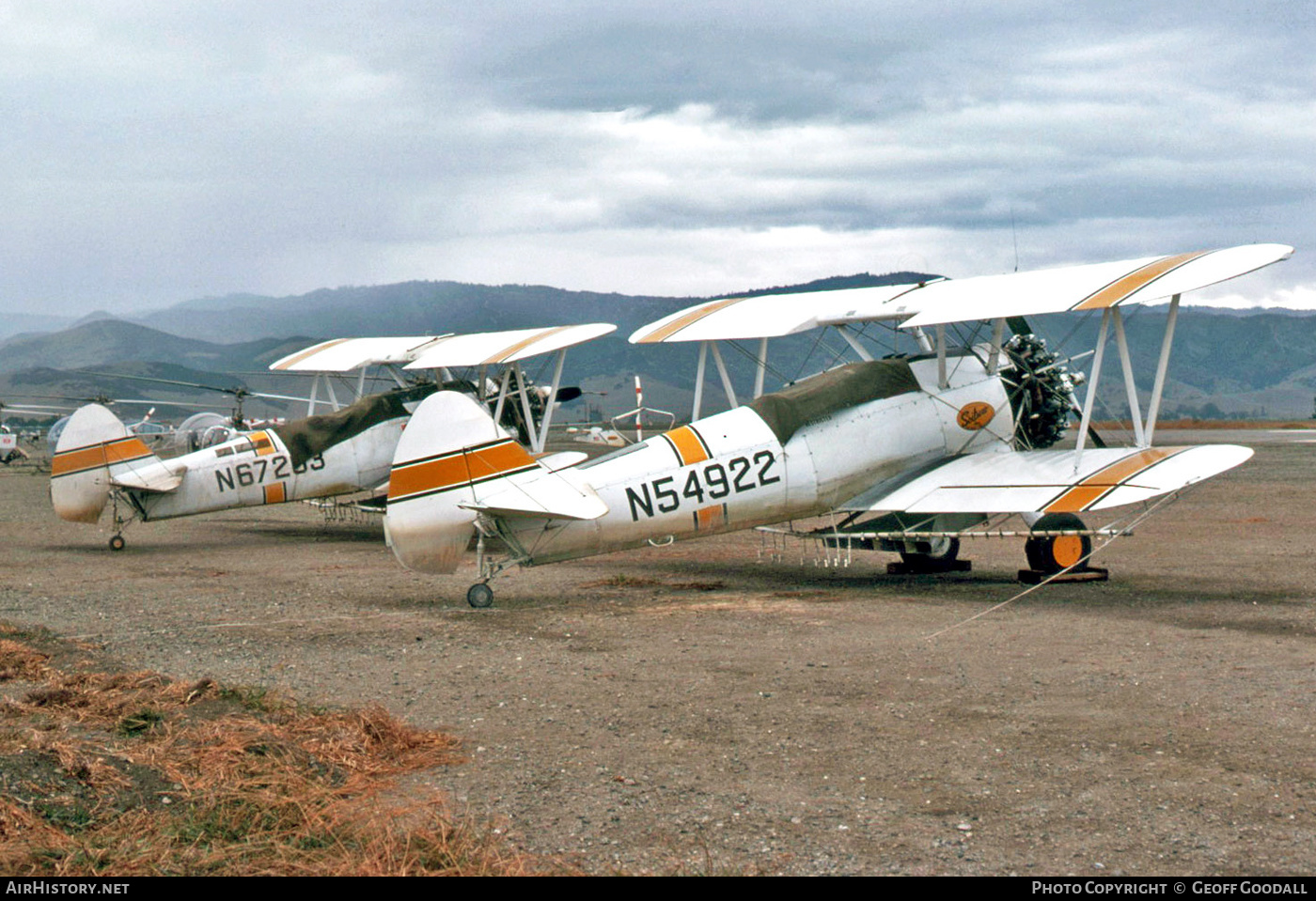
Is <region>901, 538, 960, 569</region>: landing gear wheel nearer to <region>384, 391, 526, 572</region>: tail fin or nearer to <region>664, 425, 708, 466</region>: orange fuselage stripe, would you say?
<region>664, 425, 708, 466</region>: orange fuselage stripe

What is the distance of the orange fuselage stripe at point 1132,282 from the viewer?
36.3 feet

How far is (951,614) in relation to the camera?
10.6m

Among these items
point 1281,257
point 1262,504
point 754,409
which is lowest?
point 1262,504

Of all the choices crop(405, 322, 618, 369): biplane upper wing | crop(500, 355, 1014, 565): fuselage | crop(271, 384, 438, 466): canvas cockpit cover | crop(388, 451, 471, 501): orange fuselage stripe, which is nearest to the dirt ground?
crop(500, 355, 1014, 565): fuselage

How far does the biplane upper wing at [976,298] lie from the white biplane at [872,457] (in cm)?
4

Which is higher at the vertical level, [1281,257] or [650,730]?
[1281,257]

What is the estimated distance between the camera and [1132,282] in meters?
11.5

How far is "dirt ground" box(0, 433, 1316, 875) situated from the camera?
15.9 ft

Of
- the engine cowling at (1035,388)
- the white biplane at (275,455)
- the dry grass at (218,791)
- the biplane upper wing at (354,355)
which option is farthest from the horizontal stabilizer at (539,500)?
the biplane upper wing at (354,355)

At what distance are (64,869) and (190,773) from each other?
1235 mm

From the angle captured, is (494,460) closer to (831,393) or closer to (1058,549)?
(831,393)

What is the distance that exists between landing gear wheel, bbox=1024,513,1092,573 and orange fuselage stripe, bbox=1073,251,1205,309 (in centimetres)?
248

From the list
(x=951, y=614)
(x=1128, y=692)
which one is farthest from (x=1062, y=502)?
(x=1128, y=692)
